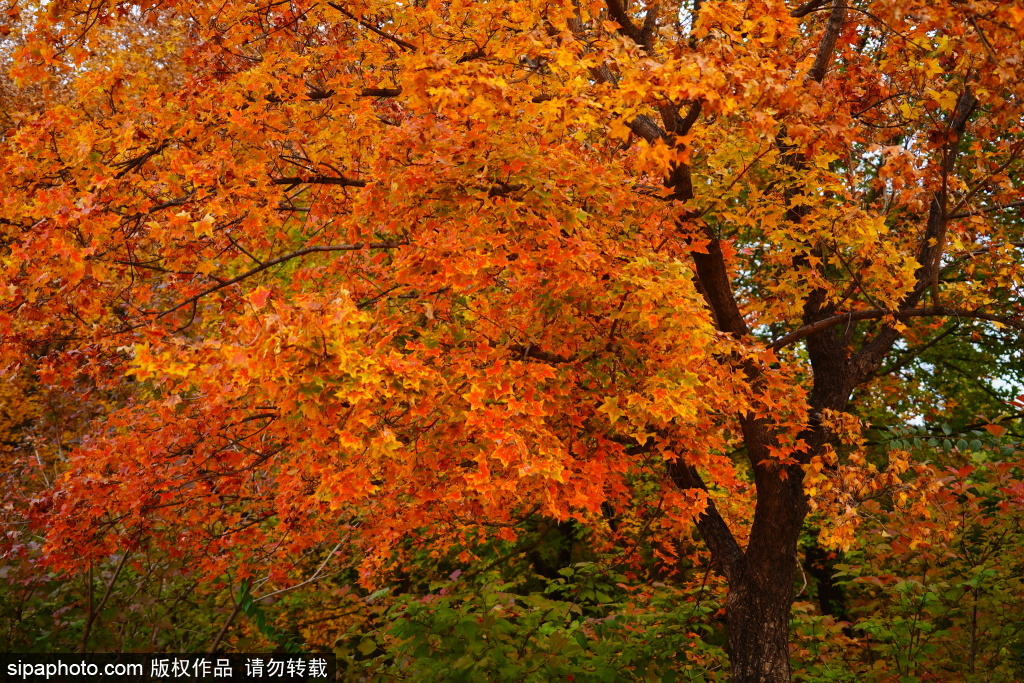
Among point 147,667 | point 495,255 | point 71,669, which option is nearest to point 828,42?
point 495,255

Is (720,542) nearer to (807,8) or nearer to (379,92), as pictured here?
(807,8)

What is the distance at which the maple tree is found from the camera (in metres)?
4.63

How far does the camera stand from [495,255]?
5.09 metres

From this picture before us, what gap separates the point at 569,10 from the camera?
19.0ft

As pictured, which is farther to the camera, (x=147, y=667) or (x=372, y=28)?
(x=147, y=667)

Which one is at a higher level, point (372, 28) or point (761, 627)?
point (372, 28)

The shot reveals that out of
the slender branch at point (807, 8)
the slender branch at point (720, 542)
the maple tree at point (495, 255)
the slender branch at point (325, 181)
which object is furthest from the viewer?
the slender branch at point (325, 181)

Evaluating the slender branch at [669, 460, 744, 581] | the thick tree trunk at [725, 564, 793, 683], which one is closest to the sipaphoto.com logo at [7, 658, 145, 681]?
the slender branch at [669, 460, 744, 581]

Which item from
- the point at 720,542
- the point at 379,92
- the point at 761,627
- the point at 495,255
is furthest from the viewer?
the point at 379,92

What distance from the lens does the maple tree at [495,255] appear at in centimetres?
463

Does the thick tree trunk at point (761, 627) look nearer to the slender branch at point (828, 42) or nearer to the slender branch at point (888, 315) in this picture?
the slender branch at point (888, 315)

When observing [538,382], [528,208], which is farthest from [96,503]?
[528,208]

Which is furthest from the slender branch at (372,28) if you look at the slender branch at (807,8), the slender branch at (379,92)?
the slender branch at (807,8)

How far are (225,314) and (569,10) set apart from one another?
158 inches
